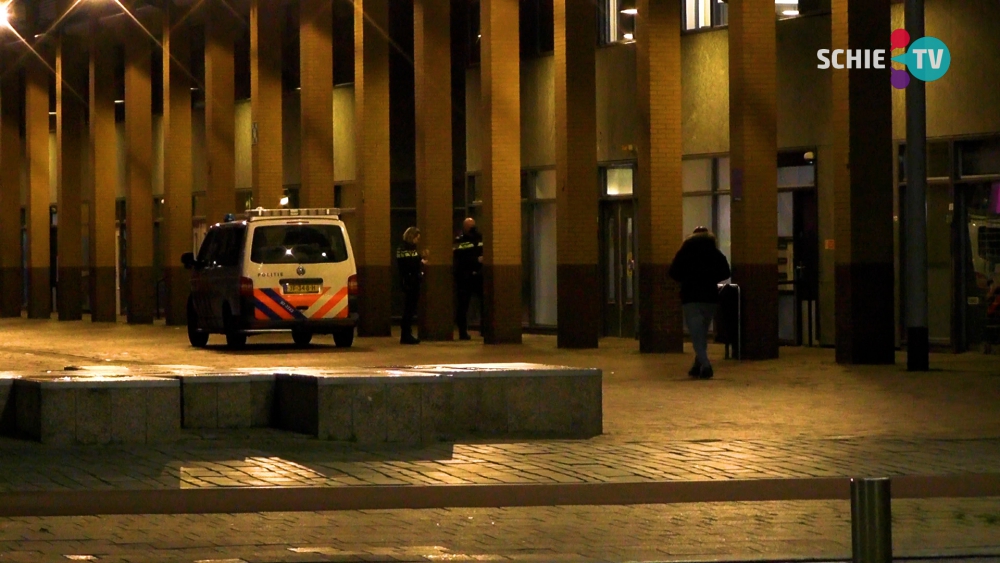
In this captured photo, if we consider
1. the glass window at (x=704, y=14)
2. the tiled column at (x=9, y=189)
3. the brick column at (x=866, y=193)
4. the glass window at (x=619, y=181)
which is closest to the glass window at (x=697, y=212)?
the glass window at (x=619, y=181)

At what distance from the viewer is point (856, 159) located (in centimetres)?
2052

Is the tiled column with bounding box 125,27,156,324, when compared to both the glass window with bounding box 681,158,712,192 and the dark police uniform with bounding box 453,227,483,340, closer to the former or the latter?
the dark police uniform with bounding box 453,227,483,340

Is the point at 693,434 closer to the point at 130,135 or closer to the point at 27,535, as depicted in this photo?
the point at 27,535

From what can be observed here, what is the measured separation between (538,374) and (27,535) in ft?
17.3

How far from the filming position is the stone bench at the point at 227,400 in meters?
13.0

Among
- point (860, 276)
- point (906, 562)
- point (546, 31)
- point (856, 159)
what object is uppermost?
point (546, 31)

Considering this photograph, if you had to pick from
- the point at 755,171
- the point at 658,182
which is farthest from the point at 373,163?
the point at 755,171

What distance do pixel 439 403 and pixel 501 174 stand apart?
1380 centimetres

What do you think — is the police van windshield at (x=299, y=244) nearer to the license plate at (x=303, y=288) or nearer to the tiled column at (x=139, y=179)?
Result: the license plate at (x=303, y=288)

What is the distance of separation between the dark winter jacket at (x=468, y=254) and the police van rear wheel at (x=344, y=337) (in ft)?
8.50

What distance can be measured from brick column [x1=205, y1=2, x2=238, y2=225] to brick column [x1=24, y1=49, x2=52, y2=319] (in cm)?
1049

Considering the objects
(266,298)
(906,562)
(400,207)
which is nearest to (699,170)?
(266,298)

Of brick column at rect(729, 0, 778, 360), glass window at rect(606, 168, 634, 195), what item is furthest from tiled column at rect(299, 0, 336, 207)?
brick column at rect(729, 0, 778, 360)

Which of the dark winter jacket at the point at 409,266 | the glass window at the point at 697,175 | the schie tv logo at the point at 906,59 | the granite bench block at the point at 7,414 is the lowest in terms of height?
the granite bench block at the point at 7,414
